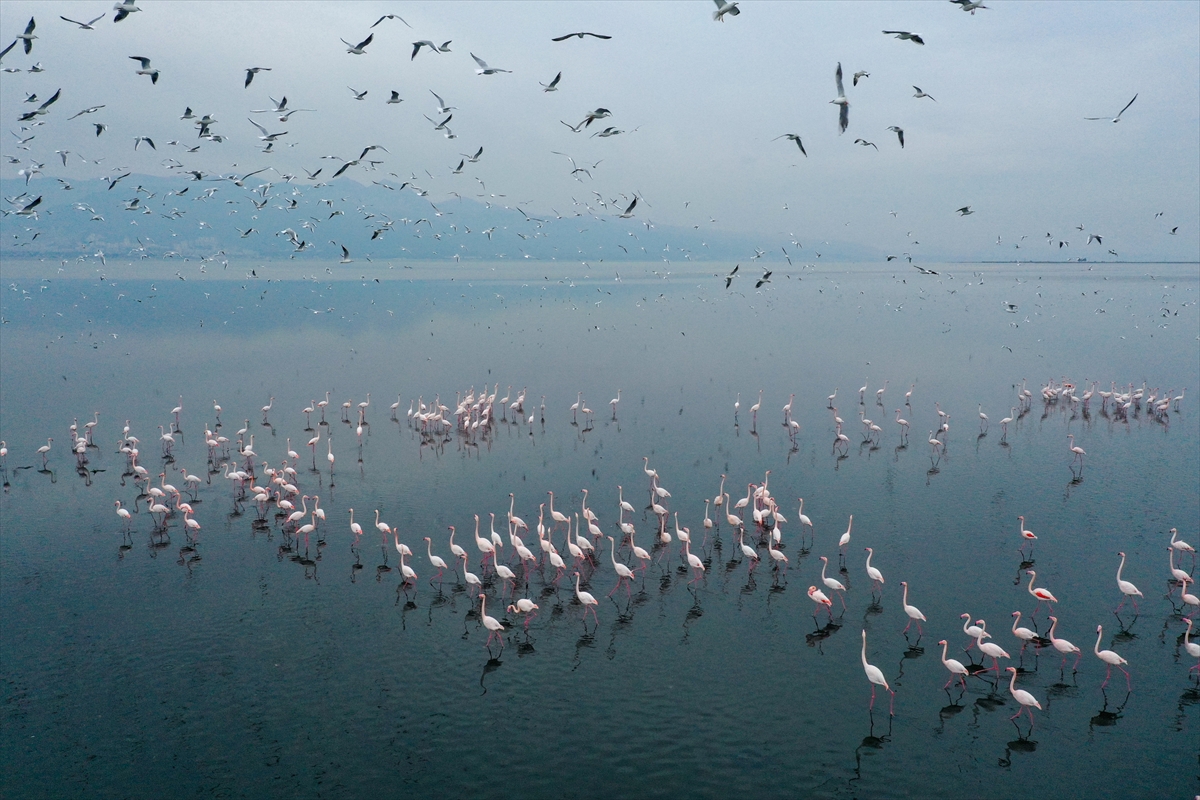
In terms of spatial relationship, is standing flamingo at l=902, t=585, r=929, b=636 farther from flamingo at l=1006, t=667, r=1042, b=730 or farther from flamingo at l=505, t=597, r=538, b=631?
flamingo at l=505, t=597, r=538, b=631

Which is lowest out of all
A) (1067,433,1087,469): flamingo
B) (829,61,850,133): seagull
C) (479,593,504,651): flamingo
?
Answer: (479,593,504,651): flamingo

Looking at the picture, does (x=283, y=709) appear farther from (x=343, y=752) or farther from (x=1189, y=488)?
(x=1189, y=488)

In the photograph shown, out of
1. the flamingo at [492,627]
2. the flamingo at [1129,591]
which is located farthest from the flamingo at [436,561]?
the flamingo at [1129,591]

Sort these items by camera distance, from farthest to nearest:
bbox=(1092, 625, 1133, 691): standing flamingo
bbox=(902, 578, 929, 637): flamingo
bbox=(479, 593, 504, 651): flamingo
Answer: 1. bbox=(902, 578, 929, 637): flamingo
2. bbox=(479, 593, 504, 651): flamingo
3. bbox=(1092, 625, 1133, 691): standing flamingo

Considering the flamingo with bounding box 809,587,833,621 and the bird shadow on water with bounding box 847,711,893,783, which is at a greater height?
the flamingo with bounding box 809,587,833,621

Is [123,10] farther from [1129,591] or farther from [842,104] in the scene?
[1129,591]

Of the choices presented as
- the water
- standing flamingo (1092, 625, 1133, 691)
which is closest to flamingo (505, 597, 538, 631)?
the water
